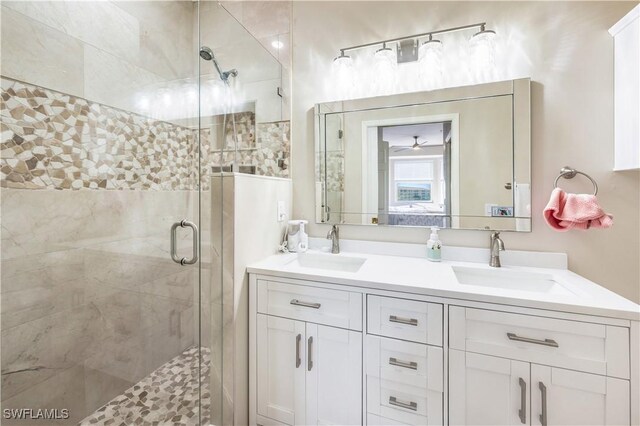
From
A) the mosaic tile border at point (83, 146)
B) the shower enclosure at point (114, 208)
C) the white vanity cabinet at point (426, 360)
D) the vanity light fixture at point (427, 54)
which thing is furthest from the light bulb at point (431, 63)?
the mosaic tile border at point (83, 146)

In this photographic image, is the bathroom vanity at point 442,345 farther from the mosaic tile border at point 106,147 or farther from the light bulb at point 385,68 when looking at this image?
the light bulb at point 385,68

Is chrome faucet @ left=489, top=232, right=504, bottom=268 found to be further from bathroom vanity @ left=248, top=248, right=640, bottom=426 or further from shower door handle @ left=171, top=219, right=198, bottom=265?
shower door handle @ left=171, top=219, right=198, bottom=265

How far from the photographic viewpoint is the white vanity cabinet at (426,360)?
38.3 inches

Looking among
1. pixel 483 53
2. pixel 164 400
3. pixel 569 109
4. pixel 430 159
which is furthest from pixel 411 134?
pixel 164 400

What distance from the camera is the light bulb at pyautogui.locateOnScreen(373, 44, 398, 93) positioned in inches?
66.9

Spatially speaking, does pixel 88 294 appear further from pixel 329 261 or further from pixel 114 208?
pixel 329 261

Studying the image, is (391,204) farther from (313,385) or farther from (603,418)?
(603,418)

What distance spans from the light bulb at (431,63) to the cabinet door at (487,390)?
1441mm

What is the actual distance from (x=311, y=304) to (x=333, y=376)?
35cm

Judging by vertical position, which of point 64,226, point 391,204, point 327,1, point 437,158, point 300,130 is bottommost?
point 64,226

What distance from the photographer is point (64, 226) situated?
1.31 metres

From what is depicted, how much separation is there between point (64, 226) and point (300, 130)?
55.8 inches

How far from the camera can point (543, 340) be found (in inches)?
40.4

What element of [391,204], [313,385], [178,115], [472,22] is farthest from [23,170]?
[472,22]
